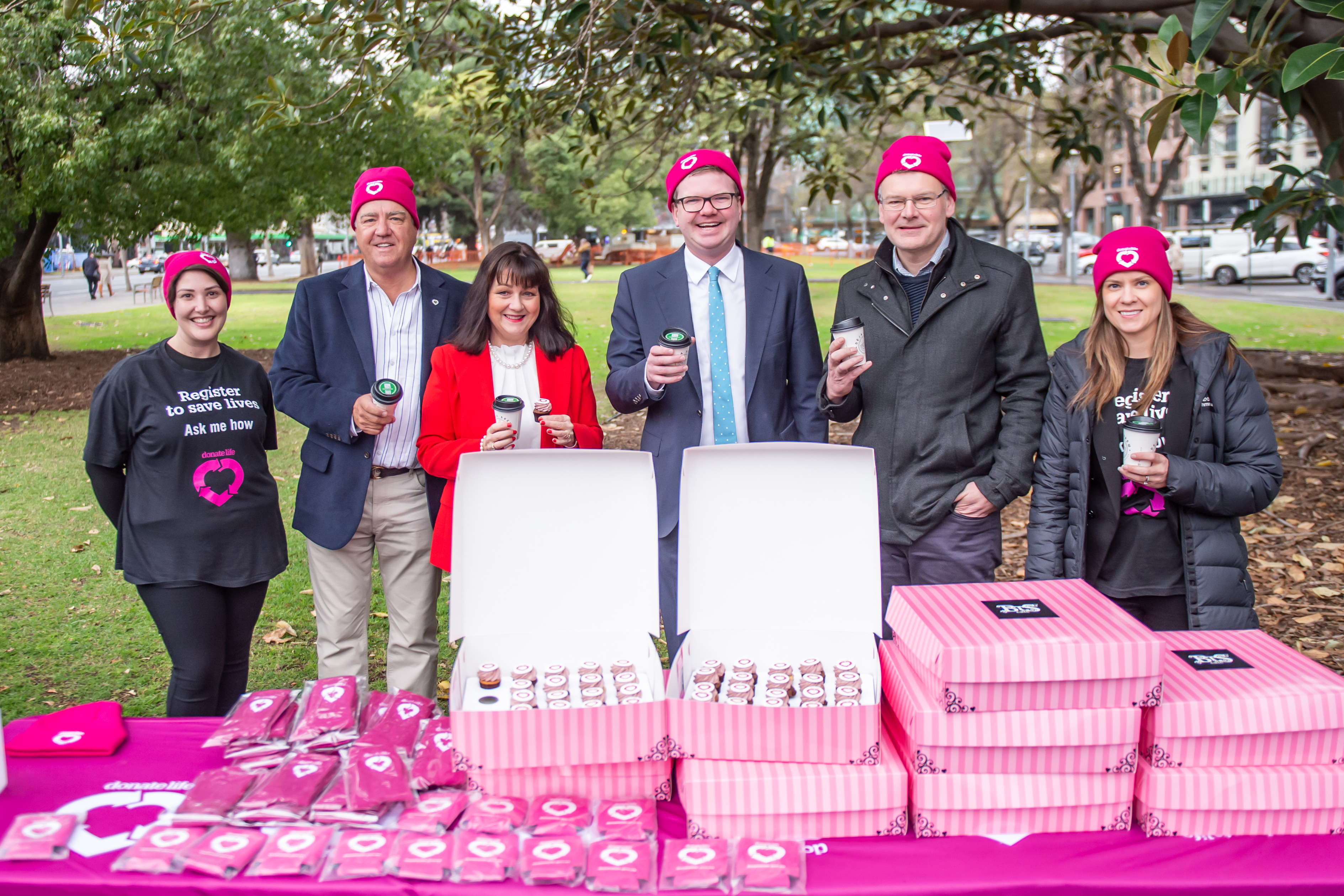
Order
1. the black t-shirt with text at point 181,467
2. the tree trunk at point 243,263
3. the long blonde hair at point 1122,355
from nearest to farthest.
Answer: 1. the long blonde hair at point 1122,355
2. the black t-shirt with text at point 181,467
3. the tree trunk at point 243,263

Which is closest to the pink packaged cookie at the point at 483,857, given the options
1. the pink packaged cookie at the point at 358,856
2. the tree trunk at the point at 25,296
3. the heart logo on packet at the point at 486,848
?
the heart logo on packet at the point at 486,848

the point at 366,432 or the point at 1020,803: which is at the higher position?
the point at 366,432

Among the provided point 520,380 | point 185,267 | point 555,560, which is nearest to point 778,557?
point 555,560

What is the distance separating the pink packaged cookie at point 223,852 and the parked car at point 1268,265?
31.1 metres

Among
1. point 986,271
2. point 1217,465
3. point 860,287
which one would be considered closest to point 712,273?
point 860,287

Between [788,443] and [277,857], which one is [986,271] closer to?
[788,443]

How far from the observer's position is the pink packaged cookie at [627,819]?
1848mm

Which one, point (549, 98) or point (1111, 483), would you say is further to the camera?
point (549, 98)

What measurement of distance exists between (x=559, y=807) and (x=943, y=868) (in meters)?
0.72

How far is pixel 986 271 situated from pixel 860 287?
387mm

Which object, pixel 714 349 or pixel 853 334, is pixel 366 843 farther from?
pixel 714 349

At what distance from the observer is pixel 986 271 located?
3.04 m

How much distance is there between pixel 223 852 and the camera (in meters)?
1.76

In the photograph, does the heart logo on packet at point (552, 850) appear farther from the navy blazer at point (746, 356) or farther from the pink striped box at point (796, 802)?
the navy blazer at point (746, 356)
